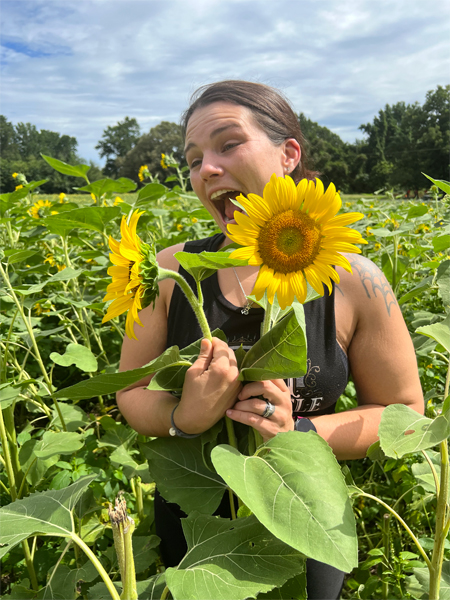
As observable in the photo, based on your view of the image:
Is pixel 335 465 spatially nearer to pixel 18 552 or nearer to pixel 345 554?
pixel 345 554

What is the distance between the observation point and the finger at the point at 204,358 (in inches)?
22.6

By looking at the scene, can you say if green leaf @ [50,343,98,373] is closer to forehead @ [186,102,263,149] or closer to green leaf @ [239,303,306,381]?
forehead @ [186,102,263,149]

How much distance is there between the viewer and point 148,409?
940 mm

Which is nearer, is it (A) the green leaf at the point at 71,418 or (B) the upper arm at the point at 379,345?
(B) the upper arm at the point at 379,345

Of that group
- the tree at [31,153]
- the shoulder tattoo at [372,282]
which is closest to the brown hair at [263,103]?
the shoulder tattoo at [372,282]

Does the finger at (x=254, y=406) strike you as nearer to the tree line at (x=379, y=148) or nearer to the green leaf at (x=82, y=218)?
the green leaf at (x=82, y=218)

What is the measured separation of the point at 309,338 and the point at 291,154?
46 centimetres

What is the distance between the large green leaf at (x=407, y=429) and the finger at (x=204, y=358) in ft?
0.72

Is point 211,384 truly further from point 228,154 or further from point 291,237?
point 228,154

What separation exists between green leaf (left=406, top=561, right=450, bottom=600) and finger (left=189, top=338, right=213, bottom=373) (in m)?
0.49

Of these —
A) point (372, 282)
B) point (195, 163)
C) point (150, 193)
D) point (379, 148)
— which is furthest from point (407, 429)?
point (379, 148)

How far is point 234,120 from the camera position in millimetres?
1008

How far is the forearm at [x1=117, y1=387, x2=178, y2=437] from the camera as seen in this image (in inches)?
33.5

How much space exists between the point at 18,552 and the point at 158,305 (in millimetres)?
759
